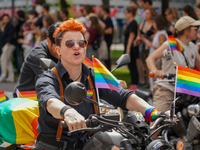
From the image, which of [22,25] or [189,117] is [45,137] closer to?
[189,117]

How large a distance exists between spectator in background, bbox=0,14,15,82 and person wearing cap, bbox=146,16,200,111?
6.97m

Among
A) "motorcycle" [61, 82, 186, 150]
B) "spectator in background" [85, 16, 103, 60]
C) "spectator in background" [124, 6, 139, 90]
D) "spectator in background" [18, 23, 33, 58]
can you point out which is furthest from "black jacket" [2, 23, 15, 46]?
"motorcycle" [61, 82, 186, 150]

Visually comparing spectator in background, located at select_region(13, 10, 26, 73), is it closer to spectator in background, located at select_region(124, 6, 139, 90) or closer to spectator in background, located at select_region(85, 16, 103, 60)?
spectator in background, located at select_region(85, 16, 103, 60)

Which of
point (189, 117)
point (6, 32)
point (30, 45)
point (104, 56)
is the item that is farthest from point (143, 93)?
point (6, 32)

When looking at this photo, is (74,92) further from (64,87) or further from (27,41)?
(27,41)

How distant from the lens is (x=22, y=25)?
→ 1123cm

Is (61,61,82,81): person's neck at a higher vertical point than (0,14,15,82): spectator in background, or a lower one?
higher

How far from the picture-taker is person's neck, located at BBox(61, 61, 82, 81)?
112 inches

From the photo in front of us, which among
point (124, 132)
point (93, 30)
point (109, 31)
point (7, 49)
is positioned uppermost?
point (93, 30)

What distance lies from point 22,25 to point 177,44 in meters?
7.62

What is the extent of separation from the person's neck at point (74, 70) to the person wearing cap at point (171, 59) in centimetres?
180

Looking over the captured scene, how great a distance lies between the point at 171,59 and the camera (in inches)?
179

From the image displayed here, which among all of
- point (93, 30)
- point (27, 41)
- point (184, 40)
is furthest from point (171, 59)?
point (27, 41)

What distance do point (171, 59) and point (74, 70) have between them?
6.73ft
